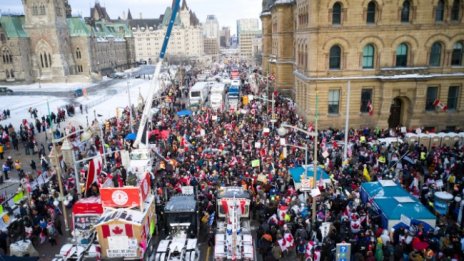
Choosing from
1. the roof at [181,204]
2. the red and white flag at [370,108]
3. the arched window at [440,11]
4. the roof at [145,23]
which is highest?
the roof at [145,23]

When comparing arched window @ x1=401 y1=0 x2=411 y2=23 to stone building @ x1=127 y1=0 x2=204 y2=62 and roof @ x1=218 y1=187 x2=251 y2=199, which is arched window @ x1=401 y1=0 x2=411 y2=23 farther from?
stone building @ x1=127 y1=0 x2=204 y2=62

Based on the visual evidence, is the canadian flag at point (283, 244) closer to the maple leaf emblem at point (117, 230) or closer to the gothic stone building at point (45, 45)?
the maple leaf emblem at point (117, 230)

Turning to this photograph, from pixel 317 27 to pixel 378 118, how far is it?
9.96 m

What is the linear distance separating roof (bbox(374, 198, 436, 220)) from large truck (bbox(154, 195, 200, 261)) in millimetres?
8558

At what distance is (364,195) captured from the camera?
18188mm

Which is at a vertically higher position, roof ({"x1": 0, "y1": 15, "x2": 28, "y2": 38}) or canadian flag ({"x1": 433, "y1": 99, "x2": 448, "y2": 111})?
roof ({"x1": 0, "y1": 15, "x2": 28, "y2": 38})

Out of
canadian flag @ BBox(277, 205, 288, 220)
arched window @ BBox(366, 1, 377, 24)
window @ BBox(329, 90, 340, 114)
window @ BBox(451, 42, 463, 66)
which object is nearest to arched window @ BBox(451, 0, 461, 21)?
window @ BBox(451, 42, 463, 66)

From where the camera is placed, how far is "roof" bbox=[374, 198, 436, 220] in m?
14.9

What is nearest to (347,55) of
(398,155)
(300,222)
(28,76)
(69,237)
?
(398,155)

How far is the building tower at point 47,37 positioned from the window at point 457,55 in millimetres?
77992

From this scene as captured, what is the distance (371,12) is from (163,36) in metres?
176

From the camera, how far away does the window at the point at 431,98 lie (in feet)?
103

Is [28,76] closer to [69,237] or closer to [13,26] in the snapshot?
[13,26]

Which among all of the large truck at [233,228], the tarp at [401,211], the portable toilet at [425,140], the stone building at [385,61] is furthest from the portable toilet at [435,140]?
the large truck at [233,228]
